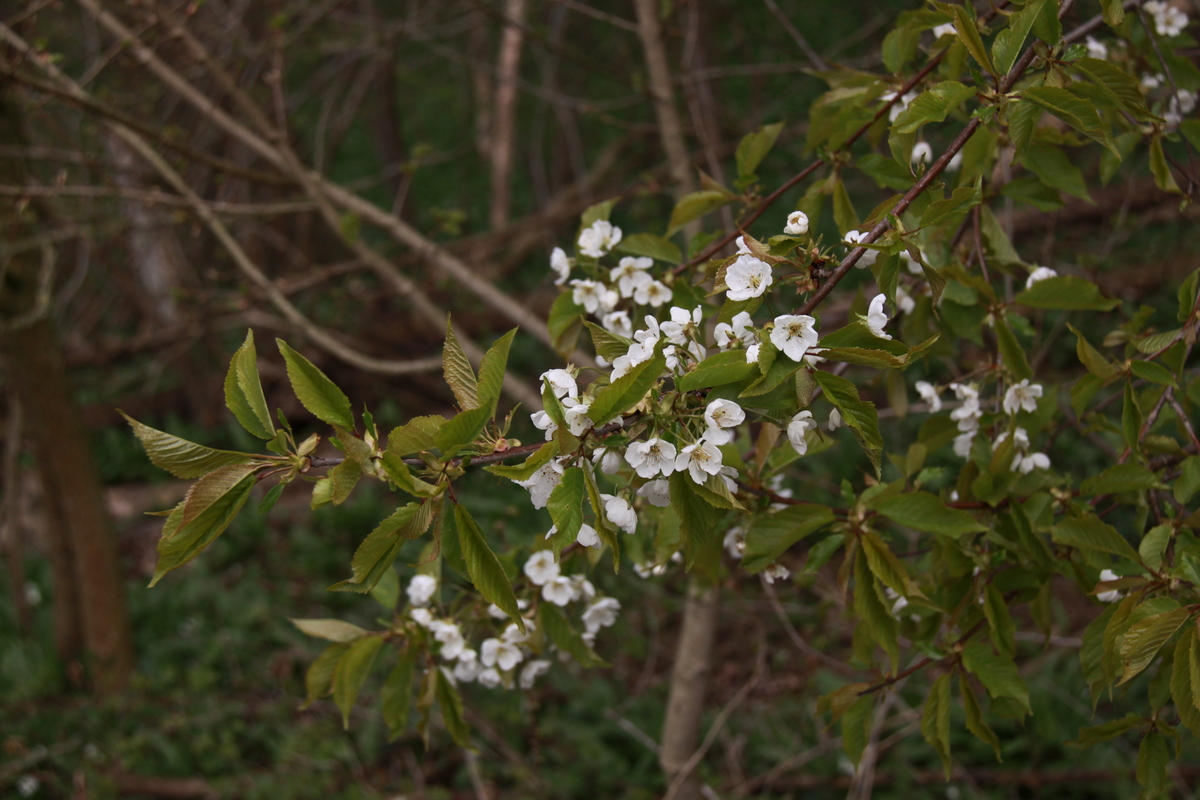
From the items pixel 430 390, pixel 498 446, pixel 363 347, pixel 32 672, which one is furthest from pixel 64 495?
pixel 498 446

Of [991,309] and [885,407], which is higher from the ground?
[991,309]

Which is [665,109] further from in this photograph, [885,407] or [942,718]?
[885,407]

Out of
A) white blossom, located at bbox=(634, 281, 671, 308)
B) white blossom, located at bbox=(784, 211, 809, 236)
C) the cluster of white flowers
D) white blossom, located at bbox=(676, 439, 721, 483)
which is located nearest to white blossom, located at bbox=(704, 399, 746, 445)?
white blossom, located at bbox=(676, 439, 721, 483)

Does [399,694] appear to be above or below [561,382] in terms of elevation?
below

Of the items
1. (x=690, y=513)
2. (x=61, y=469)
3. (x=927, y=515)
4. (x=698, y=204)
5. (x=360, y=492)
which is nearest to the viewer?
(x=690, y=513)

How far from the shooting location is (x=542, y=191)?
184 inches

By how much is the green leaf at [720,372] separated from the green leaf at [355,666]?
0.76m

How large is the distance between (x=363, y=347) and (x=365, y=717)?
235 cm

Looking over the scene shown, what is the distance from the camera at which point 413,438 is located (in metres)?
0.83

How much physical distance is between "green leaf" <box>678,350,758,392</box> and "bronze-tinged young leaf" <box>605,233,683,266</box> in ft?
1.71

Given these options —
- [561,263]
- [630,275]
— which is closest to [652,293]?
[630,275]

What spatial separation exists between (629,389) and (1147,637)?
64 cm

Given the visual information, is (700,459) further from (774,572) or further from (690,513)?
(774,572)

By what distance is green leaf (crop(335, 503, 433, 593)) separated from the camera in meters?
0.83
